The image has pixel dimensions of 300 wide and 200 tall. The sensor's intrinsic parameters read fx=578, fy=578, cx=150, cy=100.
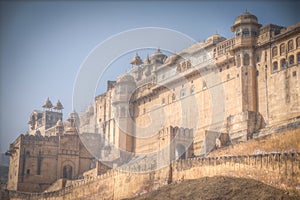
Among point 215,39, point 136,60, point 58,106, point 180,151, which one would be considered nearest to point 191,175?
point 180,151

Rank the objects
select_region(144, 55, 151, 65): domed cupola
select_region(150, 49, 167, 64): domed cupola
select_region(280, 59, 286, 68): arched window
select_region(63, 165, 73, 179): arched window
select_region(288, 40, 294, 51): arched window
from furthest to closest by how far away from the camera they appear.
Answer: select_region(144, 55, 151, 65): domed cupola
select_region(150, 49, 167, 64): domed cupola
select_region(63, 165, 73, 179): arched window
select_region(280, 59, 286, 68): arched window
select_region(288, 40, 294, 51): arched window

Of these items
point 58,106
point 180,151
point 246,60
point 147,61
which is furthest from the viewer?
point 58,106

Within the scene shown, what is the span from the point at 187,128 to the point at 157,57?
65.0ft

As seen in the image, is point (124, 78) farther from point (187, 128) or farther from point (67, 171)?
point (187, 128)

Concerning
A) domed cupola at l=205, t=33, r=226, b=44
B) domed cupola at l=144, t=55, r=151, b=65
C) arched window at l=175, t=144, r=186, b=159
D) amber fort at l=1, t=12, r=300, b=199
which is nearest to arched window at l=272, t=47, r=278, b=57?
amber fort at l=1, t=12, r=300, b=199

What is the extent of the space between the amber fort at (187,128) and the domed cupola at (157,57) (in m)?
0.11

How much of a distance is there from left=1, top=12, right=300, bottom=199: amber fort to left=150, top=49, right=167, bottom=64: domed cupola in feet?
0.37

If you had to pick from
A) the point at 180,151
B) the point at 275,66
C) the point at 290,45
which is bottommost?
the point at 180,151

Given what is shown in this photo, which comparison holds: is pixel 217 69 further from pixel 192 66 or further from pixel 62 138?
pixel 62 138

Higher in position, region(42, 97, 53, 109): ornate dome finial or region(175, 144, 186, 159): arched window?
region(42, 97, 53, 109): ornate dome finial

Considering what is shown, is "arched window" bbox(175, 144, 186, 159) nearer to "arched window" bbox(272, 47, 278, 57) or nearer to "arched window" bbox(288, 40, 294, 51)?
"arched window" bbox(272, 47, 278, 57)

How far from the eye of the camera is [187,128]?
45.2 meters

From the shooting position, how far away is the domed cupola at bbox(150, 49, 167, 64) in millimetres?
63206

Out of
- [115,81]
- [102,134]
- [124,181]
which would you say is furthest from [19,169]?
[124,181]
